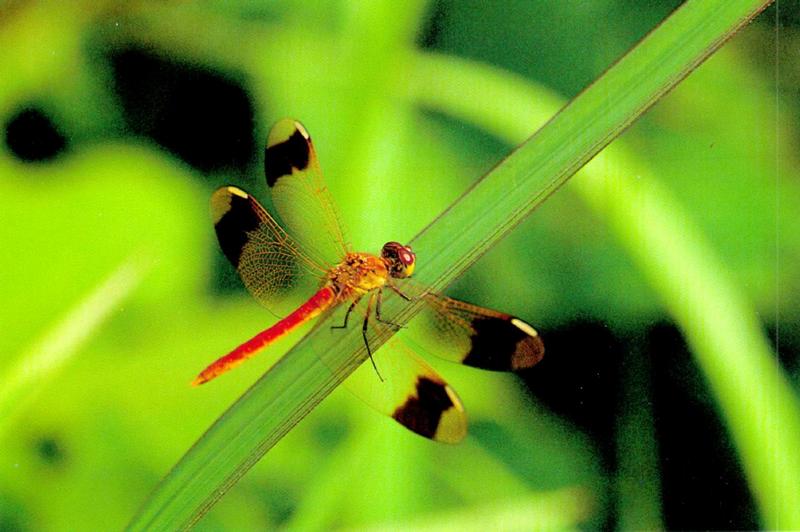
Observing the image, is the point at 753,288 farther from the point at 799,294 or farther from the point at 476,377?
the point at 476,377

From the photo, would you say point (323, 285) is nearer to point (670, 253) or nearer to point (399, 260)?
point (399, 260)

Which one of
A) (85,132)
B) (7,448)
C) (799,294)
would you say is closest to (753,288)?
(799,294)

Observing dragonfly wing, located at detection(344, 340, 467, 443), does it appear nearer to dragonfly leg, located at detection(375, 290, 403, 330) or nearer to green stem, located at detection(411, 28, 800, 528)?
dragonfly leg, located at detection(375, 290, 403, 330)

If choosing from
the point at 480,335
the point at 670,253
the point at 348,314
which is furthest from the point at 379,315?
the point at 670,253

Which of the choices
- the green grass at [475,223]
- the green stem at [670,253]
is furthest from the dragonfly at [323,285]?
the green stem at [670,253]

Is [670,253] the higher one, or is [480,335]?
[670,253]

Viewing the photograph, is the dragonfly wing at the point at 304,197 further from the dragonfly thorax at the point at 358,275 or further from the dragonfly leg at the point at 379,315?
the dragonfly leg at the point at 379,315

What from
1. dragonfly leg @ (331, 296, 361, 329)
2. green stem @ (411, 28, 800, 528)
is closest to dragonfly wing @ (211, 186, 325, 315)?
dragonfly leg @ (331, 296, 361, 329)
